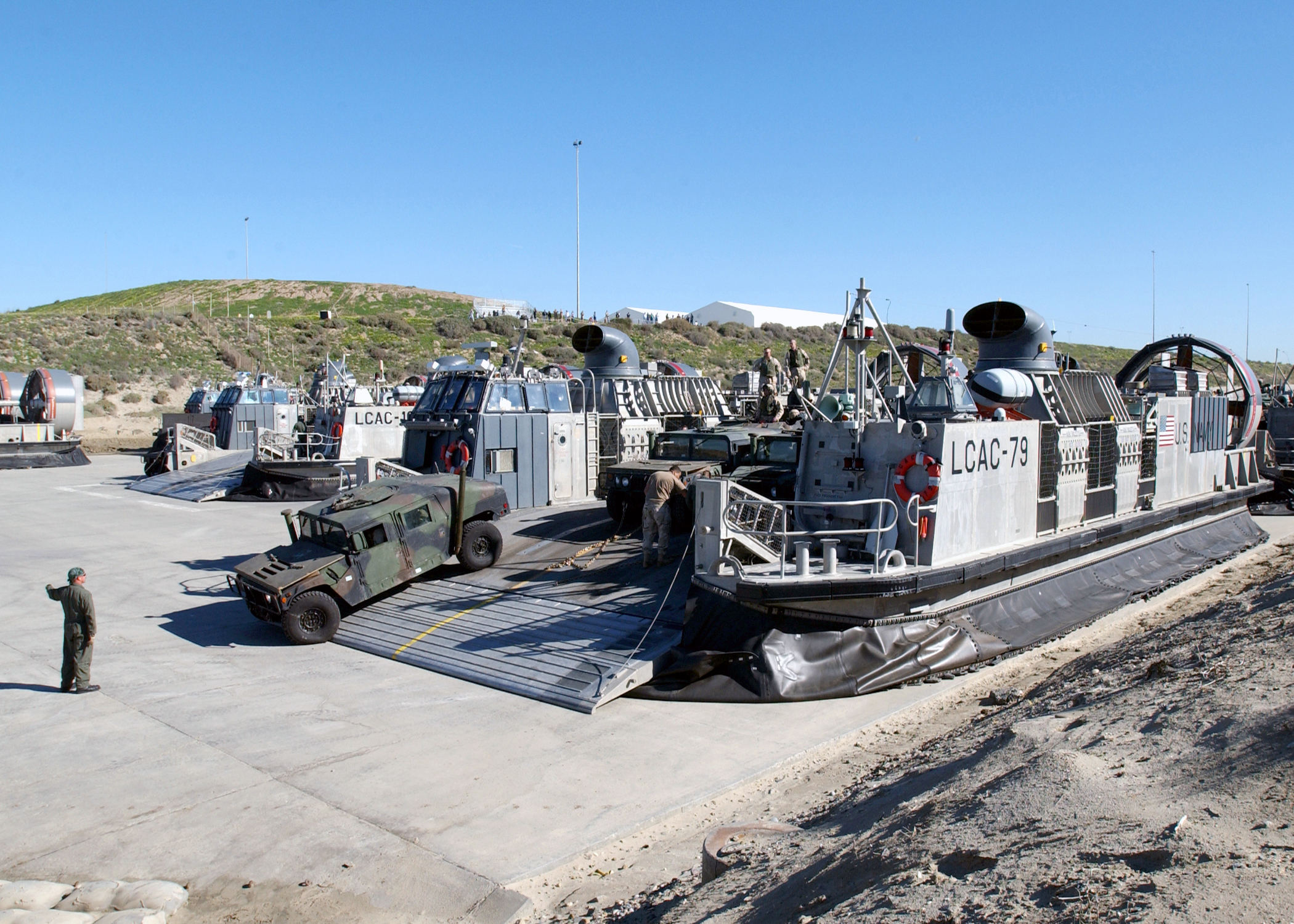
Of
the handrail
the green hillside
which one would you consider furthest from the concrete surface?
the green hillside

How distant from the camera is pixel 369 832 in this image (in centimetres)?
610

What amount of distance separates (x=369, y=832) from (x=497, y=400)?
1108 centimetres

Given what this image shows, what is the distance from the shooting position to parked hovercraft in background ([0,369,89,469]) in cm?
3094

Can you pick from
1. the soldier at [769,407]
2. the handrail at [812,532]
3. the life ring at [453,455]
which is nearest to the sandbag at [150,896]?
the handrail at [812,532]

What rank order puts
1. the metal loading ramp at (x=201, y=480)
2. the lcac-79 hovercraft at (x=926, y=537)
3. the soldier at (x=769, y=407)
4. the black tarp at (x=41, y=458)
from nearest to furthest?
the lcac-79 hovercraft at (x=926, y=537), the soldier at (x=769, y=407), the metal loading ramp at (x=201, y=480), the black tarp at (x=41, y=458)

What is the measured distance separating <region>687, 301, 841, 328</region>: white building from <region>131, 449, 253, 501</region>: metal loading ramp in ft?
176

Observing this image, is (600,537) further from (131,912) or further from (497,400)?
(131,912)

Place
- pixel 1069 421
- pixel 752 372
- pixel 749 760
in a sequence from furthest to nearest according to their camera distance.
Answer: pixel 752 372 < pixel 1069 421 < pixel 749 760

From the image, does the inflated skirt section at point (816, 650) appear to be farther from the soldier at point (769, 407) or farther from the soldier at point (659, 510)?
the soldier at point (769, 407)

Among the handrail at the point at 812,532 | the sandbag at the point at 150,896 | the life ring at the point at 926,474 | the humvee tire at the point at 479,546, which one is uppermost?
the life ring at the point at 926,474

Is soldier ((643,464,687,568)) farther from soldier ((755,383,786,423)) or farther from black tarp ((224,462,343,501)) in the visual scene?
black tarp ((224,462,343,501))

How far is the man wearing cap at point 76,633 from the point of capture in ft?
28.8

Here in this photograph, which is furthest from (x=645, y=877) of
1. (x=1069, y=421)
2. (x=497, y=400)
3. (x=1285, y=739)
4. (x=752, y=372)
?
(x=752, y=372)

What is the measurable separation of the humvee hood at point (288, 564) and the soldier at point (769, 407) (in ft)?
26.5
